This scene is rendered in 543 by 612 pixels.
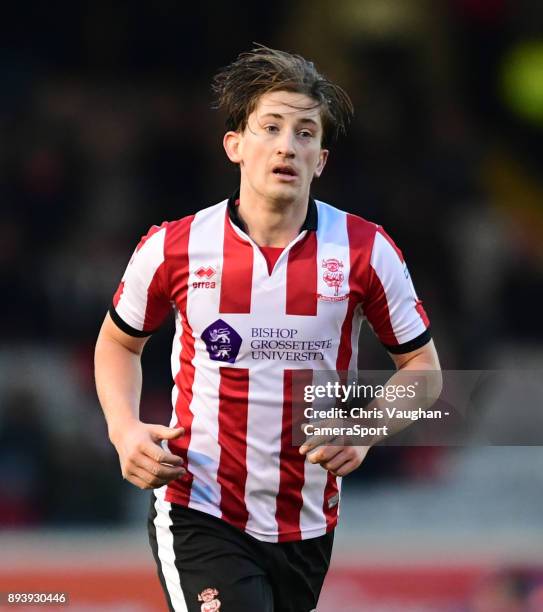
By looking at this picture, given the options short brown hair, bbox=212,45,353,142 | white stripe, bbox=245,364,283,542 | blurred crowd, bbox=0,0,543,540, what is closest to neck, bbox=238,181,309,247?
short brown hair, bbox=212,45,353,142

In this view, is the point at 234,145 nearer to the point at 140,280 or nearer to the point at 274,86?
the point at 274,86

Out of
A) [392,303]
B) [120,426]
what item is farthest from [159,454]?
[392,303]

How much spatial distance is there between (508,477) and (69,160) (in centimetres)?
387

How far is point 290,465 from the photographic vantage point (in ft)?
11.8

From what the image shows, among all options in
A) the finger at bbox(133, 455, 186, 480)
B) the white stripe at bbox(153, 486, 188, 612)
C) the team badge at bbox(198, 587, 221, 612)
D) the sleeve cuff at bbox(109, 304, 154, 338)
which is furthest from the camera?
the sleeve cuff at bbox(109, 304, 154, 338)

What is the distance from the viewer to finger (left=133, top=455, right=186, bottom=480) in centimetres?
330

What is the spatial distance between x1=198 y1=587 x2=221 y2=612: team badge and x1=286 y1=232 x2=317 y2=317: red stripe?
0.83 meters

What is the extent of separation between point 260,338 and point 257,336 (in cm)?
1

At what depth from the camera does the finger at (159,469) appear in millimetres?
3297

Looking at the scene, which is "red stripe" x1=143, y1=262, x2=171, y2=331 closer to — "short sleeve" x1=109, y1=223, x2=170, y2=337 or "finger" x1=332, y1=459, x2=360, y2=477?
"short sleeve" x1=109, y1=223, x2=170, y2=337

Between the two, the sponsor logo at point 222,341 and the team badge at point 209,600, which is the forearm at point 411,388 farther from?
the team badge at point 209,600

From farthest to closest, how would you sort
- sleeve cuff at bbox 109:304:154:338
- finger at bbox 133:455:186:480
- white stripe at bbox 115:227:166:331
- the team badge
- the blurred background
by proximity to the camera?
the blurred background < sleeve cuff at bbox 109:304:154:338 < white stripe at bbox 115:227:166:331 < the team badge < finger at bbox 133:455:186:480

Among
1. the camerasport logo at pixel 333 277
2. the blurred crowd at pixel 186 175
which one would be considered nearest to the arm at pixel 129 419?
the camerasport logo at pixel 333 277

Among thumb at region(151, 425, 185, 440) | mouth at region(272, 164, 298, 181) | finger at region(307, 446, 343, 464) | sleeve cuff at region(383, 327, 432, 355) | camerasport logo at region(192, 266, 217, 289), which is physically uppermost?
mouth at region(272, 164, 298, 181)
